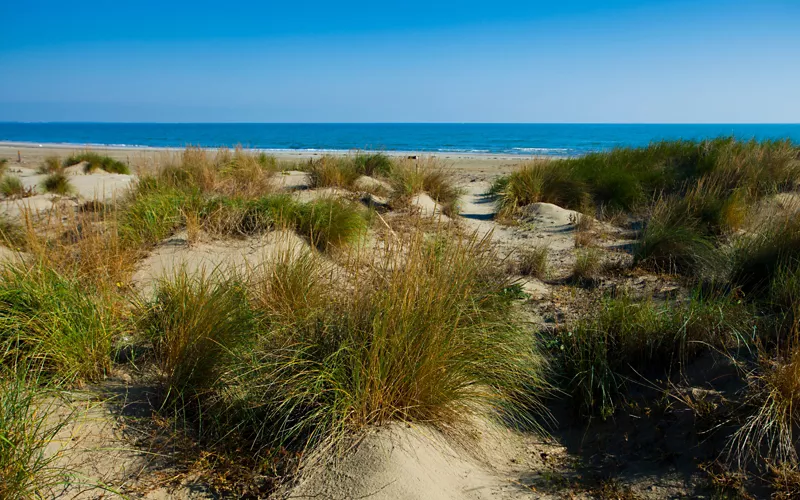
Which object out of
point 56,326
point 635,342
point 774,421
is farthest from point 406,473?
point 56,326

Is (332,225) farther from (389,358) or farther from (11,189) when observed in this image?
(11,189)

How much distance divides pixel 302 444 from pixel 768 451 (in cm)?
216

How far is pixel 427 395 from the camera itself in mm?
2697

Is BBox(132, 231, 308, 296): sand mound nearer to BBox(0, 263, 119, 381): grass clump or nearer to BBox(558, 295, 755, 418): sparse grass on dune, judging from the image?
BBox(0, 263, 119, 381): grass clump

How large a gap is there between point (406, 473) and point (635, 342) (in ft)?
6.26

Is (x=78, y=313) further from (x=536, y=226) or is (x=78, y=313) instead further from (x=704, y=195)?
(x=704, y=195)

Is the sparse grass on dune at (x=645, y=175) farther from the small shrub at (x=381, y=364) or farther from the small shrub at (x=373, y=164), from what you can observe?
the small shrub at (x=381, y=364)

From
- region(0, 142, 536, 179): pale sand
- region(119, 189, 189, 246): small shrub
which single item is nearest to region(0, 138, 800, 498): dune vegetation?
region(119, 189, 189, 246): small shrub

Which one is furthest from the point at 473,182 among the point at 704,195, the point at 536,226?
the point at 704,195

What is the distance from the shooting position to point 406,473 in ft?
7.72

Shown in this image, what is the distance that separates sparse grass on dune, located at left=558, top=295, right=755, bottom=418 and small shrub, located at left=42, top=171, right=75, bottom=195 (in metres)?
9.57

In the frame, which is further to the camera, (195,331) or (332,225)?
(332,225)

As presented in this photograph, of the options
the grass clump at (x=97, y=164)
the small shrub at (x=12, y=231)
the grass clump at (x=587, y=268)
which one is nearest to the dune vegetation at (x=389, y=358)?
the grass clump at (x=587, y=268)

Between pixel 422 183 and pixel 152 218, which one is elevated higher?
pixel 422 183
